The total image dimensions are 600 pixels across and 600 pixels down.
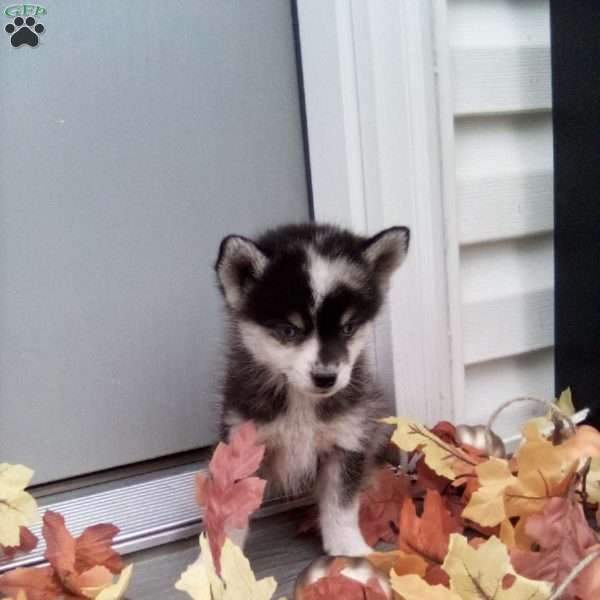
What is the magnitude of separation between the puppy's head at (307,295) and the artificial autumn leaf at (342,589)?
381mm

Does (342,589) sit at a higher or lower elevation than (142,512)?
higher

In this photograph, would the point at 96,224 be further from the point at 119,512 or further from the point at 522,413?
the point at 522,413

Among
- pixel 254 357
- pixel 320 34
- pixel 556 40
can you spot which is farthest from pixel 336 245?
pixel 556 40

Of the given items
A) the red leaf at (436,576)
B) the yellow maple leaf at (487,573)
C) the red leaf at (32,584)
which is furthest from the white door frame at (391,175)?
the yellow maple leaf at (487,573)

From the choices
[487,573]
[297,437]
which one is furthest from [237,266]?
[487,573]

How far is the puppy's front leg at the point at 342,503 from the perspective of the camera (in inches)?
61.0

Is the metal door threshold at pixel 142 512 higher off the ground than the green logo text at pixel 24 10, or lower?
lower

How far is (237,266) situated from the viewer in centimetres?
148

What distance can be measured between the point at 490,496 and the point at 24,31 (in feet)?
5.03

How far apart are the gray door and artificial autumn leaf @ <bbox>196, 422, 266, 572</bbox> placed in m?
0.65

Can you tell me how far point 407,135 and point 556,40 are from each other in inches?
18.0

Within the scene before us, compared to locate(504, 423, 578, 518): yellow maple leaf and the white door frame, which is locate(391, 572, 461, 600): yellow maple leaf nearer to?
locate(504, 423, 578, 518): yellow maple leaf

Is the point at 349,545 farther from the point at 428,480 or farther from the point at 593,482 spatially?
the point at 593,482

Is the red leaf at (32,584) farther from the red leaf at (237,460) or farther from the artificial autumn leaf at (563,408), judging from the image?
the artificial autumn leaf at (563,408)
